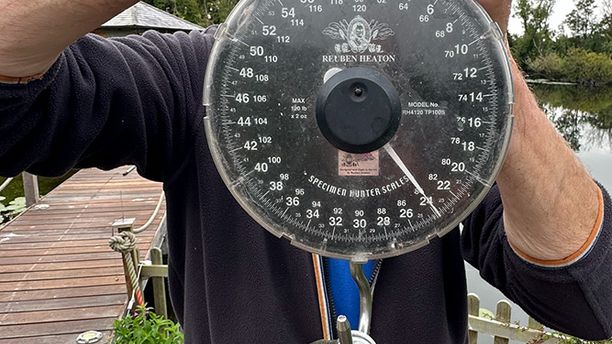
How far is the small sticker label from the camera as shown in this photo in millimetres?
859

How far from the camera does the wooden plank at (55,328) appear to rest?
11.3 feet

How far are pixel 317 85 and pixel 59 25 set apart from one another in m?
0.38

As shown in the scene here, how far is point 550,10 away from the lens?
1469 inches

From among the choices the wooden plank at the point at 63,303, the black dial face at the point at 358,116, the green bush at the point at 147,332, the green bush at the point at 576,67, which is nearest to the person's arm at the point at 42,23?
the black dial face at the point at 358,116

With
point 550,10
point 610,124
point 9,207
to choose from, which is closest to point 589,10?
point 550,10

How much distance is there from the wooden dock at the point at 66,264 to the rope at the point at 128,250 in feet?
0.64

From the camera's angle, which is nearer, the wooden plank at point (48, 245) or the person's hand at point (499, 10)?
the person's hand at point (499, 10)

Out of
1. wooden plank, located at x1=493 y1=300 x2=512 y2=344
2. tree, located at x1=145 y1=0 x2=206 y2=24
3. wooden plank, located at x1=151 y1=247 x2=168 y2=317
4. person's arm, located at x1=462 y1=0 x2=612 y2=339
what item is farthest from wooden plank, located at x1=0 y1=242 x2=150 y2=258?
tree, located at x1=145 y1=0 x2=206 y2=24

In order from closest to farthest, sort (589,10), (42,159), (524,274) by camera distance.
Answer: (42,159)
(524,274)
(589,10)

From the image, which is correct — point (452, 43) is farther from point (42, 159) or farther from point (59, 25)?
point (42, 159)

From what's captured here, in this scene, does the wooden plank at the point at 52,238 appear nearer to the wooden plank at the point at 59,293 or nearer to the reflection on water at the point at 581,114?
the wooden plank at the point at 59,293

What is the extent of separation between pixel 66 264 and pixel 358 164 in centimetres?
418

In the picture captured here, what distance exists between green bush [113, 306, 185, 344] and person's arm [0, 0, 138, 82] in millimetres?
2148

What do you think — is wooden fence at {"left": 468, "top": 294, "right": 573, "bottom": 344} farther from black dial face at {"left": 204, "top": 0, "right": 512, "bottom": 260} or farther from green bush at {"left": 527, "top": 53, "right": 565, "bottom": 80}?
green bush at {"left": 527, "top": 53, "right": 565, "bottom": 80}
